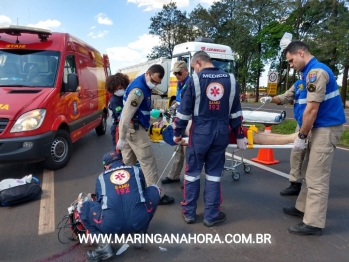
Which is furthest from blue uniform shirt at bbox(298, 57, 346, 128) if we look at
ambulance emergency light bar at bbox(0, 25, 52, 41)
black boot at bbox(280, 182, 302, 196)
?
ambulance emergency light bar at bbox(0, 25, 52, 41)

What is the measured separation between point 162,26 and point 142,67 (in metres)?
32.1

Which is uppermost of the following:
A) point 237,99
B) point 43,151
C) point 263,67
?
point 263,67

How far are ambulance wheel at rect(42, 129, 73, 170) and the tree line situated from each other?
1699 cm

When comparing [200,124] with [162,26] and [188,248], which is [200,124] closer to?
[188,248]

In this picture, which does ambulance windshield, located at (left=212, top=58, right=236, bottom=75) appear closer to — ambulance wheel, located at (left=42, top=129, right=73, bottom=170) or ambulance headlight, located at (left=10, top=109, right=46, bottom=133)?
ambulance wheel, located at (left=42, top=129, right=73, bottom=170)

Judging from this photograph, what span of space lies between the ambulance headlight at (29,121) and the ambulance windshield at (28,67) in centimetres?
81

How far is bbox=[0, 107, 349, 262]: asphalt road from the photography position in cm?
283

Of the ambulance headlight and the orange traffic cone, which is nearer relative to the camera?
the ambulance headlight

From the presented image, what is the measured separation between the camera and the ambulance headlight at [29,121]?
175 inches

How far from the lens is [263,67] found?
37.2 m

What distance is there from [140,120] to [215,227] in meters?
1.64

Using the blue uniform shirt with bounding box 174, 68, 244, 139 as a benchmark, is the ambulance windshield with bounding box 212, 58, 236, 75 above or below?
above

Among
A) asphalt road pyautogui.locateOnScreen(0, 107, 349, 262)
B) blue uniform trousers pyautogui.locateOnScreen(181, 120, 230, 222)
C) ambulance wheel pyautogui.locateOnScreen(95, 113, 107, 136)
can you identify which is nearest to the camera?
asphalt road pyautogui.locateOnScreen(0, 107, 349, 262)

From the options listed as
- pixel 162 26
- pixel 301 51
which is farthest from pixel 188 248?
pixel 162 26
